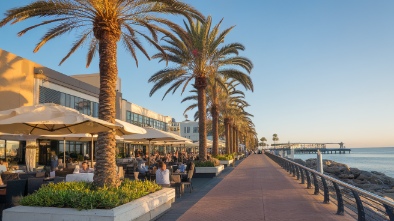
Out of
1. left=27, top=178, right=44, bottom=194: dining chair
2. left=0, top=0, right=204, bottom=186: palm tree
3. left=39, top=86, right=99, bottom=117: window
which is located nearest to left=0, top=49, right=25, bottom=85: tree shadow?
left=39, top=86, right=99, bottom=117: window

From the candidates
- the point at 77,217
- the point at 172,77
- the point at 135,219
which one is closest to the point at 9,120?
the point at 77,217

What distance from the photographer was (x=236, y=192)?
12781 millimetres

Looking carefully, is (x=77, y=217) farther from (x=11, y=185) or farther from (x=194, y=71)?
(x=194, y=71)

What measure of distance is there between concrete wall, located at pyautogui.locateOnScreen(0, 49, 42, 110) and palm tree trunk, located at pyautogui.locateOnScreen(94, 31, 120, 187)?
17246 millimetres

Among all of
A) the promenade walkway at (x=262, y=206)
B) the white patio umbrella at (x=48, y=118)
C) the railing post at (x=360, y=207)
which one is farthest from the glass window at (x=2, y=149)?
the railing post at (x=360, y=207)

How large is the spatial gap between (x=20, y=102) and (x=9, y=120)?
1928 cm

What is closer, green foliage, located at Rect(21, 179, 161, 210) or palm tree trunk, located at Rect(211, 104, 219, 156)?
green foliage, located at Rect(21, 179, 161, 210)

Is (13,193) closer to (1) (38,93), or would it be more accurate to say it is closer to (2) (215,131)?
(1) (38,93)

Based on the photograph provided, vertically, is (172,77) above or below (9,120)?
above

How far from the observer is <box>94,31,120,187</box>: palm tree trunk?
915 cm

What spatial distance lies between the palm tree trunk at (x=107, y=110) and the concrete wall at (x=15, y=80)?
56.6 feet

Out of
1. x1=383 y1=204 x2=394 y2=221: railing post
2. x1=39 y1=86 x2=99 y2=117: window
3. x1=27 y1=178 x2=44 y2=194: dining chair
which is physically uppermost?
x1=39 y1=86 x2=99 y2=117: window

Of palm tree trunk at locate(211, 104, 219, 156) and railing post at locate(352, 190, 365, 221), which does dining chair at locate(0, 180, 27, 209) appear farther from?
palm tree trunk at locate(211, 104, 219, 156)

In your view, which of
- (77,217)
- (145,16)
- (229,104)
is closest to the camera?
(77,217)
